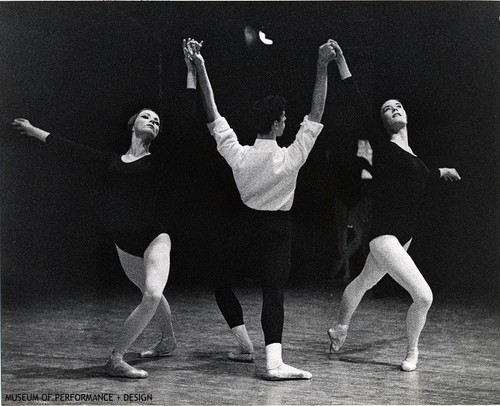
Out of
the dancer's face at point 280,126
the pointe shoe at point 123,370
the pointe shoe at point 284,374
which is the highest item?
the dancer's face at point 280,126

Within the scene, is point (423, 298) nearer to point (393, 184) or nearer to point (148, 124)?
point (393, 184)

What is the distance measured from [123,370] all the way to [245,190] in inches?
51.2

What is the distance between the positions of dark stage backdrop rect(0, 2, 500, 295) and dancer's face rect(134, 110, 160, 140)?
0.07 m

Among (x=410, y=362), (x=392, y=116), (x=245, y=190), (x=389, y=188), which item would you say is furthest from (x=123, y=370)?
(x=392, y=116)

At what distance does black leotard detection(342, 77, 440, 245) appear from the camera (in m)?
4.64

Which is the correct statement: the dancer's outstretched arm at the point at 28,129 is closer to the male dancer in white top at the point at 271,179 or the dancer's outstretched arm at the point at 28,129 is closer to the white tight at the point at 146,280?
the white tight at the point at 146,280

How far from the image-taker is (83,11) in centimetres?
477

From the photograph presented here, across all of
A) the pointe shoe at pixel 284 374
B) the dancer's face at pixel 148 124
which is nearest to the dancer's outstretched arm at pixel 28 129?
the dancer's face at pixel 148 124

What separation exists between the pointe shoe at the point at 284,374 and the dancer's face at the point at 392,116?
1.58 meters

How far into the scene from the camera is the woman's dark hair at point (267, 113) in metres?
4.47

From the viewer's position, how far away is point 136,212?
4.56 metres

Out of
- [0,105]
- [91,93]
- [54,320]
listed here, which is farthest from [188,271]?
[0,105]

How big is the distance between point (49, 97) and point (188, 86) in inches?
36.0

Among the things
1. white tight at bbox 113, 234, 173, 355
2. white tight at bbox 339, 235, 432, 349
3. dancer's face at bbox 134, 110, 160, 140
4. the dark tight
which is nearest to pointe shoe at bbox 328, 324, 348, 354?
white tight at bbox 339, 235, 432, 349
